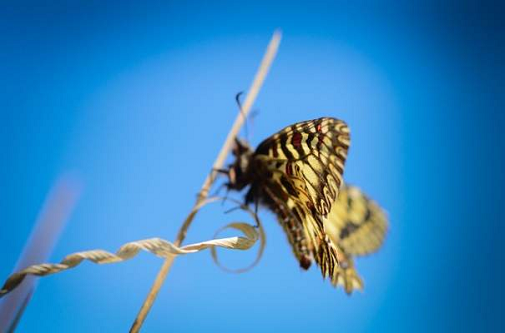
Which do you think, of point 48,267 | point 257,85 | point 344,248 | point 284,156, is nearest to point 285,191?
point 284,156

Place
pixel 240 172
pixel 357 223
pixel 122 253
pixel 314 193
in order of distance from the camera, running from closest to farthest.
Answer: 1. pixel 122 253
2. pixel 314 193
3. pixel 240 172
4. pixel 357 223

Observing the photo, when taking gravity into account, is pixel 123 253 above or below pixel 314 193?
below

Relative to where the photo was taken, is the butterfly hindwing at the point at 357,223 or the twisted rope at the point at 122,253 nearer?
the twisted rope at the point at 122,253

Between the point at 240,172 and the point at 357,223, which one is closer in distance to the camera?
the point at 240,172

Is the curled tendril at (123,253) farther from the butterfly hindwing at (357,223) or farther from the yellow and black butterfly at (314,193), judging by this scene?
the butterfly hindwing at (357,223)

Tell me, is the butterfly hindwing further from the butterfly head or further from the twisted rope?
the twisted rope

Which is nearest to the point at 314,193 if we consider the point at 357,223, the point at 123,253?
the point at 123,253

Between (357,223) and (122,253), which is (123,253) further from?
(357,223)

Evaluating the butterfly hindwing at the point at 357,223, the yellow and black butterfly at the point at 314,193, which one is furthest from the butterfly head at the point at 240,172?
the butterfly hindwing at the point at 357,223

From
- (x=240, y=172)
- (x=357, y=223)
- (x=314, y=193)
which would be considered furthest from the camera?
(x=357, y=223)
